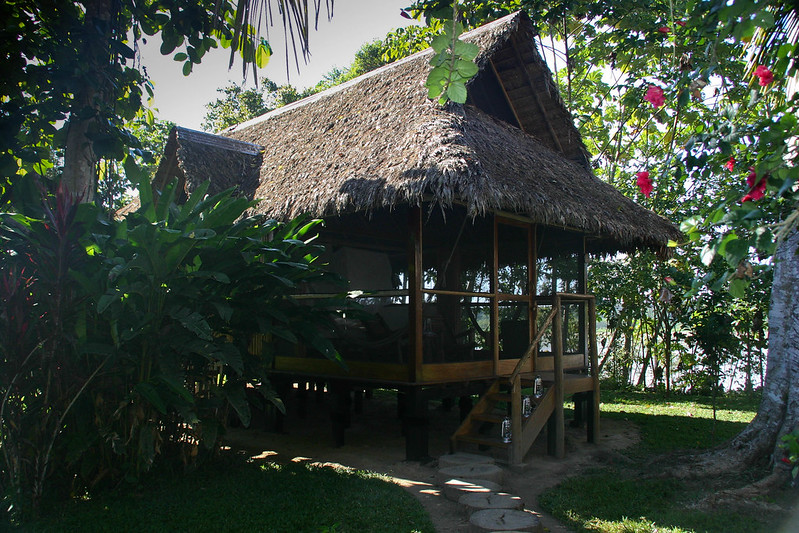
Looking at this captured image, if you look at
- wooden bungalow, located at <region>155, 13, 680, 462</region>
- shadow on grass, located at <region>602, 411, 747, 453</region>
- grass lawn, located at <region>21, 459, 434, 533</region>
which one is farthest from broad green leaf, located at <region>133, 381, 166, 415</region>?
shadow on grass, located at <region>602, 411, 747, 453</region>

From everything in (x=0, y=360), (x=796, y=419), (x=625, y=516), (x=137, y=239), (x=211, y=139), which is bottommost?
(x=625, y=516)

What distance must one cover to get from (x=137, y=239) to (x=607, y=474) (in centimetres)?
413

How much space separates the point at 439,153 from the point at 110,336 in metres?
2.98

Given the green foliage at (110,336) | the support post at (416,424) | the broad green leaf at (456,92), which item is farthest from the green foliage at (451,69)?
the support post at (416,424)

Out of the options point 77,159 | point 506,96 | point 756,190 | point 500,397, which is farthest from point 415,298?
point 506,96

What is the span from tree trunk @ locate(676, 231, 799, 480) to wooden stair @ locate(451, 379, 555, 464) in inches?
47.7

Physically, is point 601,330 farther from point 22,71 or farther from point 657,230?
point 22,71

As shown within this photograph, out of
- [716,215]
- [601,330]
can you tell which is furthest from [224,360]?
[601,330]

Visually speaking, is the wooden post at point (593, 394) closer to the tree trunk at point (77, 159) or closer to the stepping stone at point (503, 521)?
the stepping stone at point (503, 521)

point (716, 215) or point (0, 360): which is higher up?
point (716, 215)

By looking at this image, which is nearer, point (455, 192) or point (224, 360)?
point (224, 360)

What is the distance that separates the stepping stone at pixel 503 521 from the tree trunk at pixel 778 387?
6.56ft

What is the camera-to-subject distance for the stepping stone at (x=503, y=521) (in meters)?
3.28

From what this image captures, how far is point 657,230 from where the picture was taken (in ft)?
23.6
